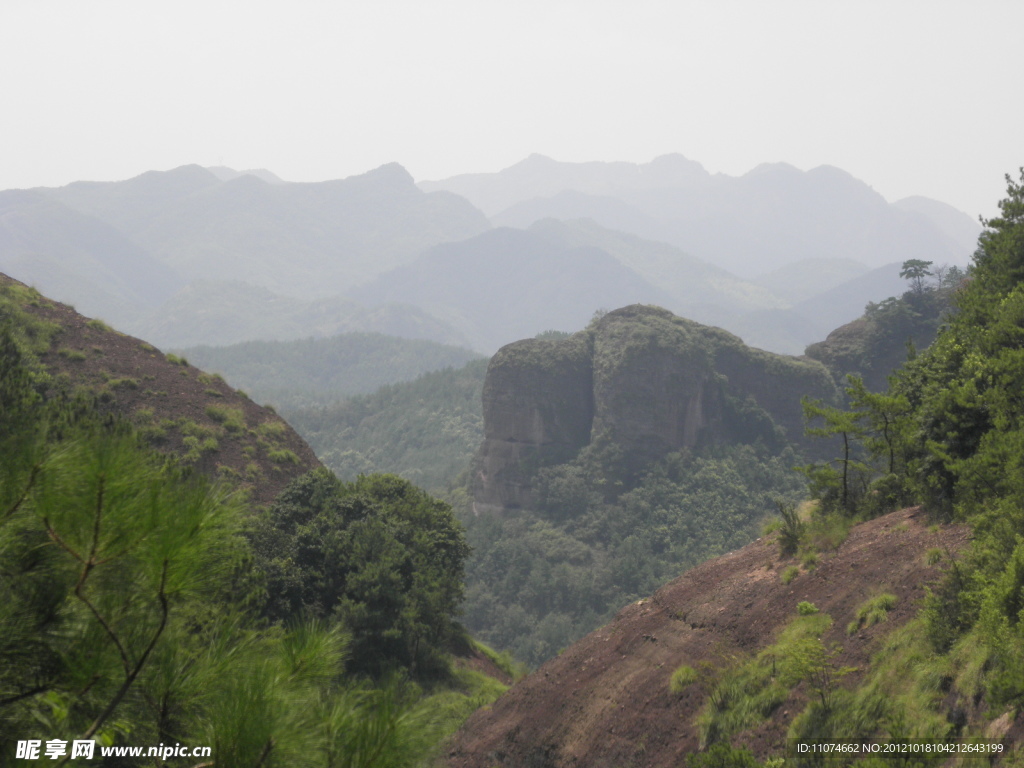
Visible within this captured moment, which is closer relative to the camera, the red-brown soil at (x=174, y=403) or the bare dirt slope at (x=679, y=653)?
the bare dirt slope at (x=679, y=653)

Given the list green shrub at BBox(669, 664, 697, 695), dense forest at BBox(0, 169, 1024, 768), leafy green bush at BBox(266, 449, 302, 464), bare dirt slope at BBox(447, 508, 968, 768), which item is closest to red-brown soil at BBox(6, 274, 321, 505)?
leafy green bush at BBox(266, 449, 302, 464)

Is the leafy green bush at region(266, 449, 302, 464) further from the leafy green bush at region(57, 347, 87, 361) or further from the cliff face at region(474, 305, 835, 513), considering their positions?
the cliff face at region(474, 305, 835, 513)

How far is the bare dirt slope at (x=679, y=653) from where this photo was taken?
11.5 m

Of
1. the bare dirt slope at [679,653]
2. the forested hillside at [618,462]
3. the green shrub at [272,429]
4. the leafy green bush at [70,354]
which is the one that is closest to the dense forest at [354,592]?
the bare dirt slope at [679,653]

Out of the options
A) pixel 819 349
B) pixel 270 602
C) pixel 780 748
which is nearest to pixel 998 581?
pixel 780 748

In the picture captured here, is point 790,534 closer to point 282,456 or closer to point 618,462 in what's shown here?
point 282,456

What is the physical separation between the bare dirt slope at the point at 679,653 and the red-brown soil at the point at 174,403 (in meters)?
15.9

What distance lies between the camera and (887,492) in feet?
53.5

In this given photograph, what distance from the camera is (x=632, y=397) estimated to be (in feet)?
240

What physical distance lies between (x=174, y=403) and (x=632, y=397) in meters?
49.5

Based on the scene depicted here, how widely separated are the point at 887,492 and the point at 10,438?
16899mm

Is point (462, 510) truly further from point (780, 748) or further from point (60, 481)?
point (60, 481)

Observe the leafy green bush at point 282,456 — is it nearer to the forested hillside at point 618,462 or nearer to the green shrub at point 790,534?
the green shrub at point 790,534

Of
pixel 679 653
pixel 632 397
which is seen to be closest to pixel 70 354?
pixel 679 653
